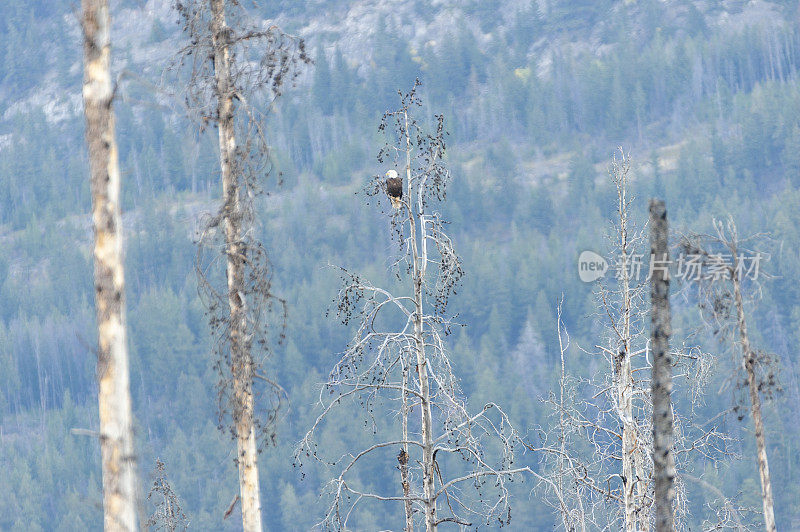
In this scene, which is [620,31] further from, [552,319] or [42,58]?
[42,58]

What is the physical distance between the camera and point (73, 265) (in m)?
148

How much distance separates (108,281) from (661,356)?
323 centimetres

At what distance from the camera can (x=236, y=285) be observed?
27.0 feet

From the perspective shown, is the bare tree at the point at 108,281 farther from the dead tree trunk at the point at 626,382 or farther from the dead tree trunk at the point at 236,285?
the dead tree trunk at the point at 626,382

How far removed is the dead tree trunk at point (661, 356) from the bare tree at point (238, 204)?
2.54m

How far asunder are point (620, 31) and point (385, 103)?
39.3 meters

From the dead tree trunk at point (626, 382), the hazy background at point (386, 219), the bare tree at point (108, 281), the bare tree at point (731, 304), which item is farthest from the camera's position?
the hazy background at point (386, 219)

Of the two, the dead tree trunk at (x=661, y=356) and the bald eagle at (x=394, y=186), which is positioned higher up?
the bald eagle at (x=394, y=186)

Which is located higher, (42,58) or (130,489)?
(42,58)

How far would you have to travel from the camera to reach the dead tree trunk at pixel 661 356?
22.0 feet

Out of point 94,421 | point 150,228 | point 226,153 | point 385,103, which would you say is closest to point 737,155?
point 385,103

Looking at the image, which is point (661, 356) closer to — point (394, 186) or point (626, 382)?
point (394, 186)

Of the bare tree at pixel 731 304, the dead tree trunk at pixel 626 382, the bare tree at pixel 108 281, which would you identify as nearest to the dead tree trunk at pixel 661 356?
the bare tree at pixel 731 304

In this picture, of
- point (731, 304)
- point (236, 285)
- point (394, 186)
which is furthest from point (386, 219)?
point (236, 285)
